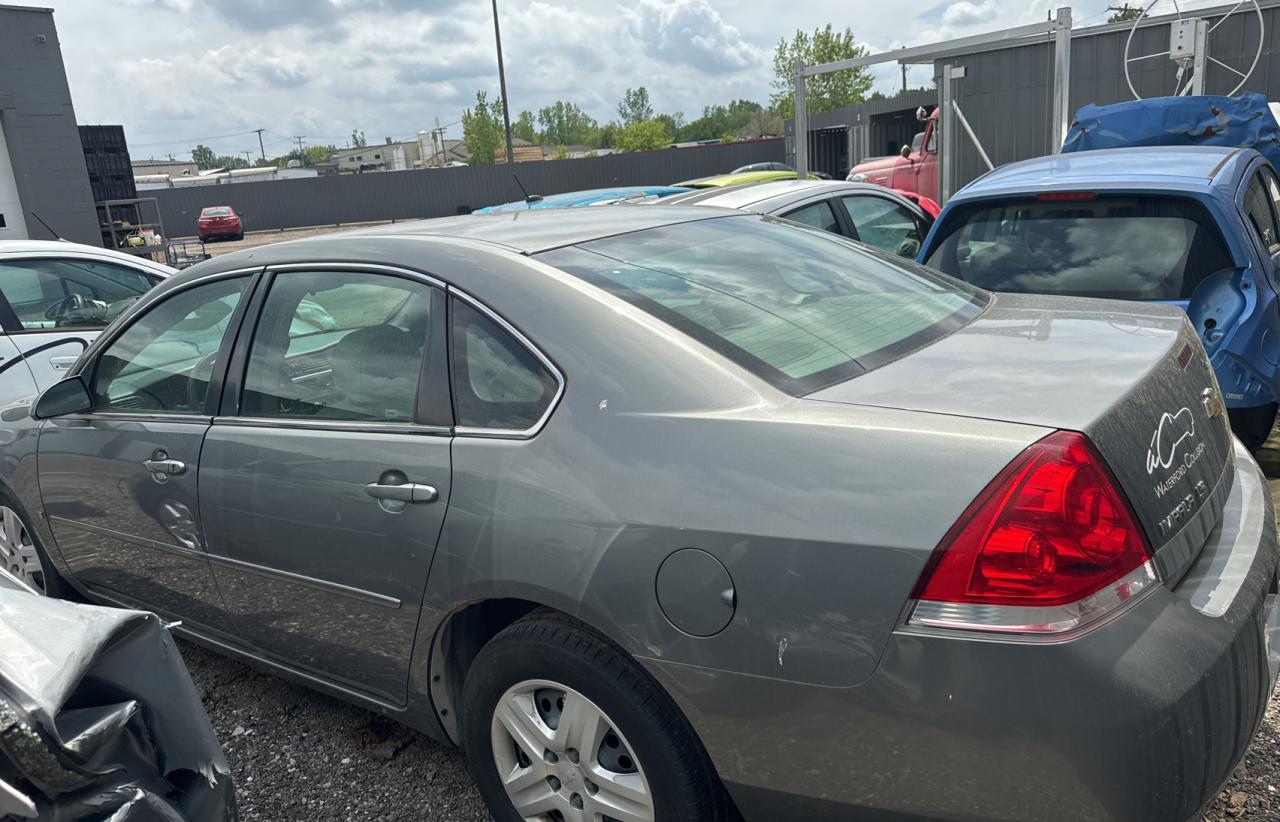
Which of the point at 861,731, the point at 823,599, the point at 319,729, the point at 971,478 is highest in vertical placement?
the point at 971,478

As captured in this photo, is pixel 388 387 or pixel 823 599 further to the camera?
pixel 388 387

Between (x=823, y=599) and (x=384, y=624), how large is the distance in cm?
125

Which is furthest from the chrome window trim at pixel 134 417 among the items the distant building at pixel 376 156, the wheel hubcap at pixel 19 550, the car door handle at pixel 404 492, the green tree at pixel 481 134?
the distant building at pixel 376 156

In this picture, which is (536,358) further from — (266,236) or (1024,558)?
(266,236)

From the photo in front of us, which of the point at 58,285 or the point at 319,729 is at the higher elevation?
the point at 58,285

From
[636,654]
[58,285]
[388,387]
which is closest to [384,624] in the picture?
[388,387]

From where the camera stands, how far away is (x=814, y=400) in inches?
77.1

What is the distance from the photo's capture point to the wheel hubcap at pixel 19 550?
3.87 m

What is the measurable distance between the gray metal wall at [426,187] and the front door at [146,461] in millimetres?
38752

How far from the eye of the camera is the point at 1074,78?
12578 millimetres

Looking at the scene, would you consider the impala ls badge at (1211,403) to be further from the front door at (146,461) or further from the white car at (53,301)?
the white car at (53,301)

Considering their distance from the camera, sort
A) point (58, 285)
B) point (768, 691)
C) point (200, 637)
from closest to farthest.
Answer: point (768, 691), point (200, 637), point (58, 285)

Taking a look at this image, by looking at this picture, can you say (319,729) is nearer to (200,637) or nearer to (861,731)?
(200,637)

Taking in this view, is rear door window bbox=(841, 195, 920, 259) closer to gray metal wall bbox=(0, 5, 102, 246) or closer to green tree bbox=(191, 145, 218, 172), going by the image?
gray metal wall bbox=(0, 5, 102, 246)
